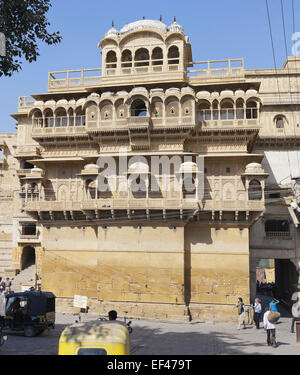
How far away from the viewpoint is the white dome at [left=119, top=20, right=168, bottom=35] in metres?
27.7

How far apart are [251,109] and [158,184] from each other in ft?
25.5

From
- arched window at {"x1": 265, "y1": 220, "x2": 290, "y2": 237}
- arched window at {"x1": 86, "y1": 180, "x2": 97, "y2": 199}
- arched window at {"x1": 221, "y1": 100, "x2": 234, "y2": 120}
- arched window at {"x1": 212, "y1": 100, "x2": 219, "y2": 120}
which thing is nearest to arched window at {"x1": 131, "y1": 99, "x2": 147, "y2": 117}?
arched window at {"x1": 212, "y1": 100, "x2": 219, "y2": 120}

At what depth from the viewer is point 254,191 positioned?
83.5 ft

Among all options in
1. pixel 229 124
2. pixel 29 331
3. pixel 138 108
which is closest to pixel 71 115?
pixel 138 108

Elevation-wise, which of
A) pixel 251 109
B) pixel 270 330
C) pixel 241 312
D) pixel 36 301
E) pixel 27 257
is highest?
pixel 251 109

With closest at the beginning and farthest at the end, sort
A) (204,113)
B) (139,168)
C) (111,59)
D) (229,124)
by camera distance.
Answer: (139,168), (229,124), (204,113), (111,59)

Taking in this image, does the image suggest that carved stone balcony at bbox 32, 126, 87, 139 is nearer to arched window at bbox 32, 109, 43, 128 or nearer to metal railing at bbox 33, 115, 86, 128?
metal railing at bbox 33, 115, 86, 128

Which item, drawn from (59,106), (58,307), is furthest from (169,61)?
(58,307)

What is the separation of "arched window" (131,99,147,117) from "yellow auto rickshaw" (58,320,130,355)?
19483 mm

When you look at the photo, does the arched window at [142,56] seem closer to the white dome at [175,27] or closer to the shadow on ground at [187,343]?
the white dome at [175,27]

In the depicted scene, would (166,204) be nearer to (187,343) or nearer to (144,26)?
(187,343)

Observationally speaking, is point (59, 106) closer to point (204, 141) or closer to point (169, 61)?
point (169, 61)

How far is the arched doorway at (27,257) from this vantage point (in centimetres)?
3761

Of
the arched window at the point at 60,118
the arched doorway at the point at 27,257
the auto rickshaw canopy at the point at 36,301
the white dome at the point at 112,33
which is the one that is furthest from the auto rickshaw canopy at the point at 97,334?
the arched doorway at the point at 27,257
